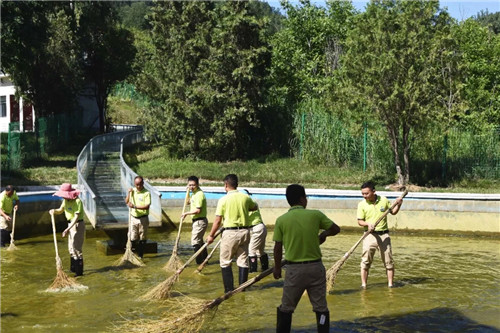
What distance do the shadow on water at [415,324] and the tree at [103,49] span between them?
3493cm

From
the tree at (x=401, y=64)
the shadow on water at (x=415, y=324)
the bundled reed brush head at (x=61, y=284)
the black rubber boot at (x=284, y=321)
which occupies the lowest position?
the shadow on water at (x=415, y=324)

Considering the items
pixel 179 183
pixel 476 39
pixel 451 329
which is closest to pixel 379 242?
pixel 451 329

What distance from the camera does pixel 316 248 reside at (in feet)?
26.2

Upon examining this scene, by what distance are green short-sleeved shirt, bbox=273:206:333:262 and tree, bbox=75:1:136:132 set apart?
36068 millimetres

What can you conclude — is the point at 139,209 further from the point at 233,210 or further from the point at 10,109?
the point at 10,109

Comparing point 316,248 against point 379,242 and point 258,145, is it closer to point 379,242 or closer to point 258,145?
point 379,242

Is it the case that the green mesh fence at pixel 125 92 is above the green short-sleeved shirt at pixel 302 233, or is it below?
above

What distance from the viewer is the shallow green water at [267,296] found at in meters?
10.0

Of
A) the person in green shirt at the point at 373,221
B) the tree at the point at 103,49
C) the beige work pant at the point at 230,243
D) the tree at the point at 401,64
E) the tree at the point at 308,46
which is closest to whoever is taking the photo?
the beige work pant at the point at 230,243

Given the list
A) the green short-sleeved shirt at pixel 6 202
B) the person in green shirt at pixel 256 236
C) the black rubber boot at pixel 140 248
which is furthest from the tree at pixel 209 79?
the person in green shirt at pixel 256 236

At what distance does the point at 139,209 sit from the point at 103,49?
3177cm

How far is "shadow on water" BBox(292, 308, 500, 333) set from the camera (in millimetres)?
9711

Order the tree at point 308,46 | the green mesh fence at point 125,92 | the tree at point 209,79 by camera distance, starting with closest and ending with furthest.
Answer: the tree at point 209,79 → the tree at point 308,46 → the green mesh fence at point 125,92

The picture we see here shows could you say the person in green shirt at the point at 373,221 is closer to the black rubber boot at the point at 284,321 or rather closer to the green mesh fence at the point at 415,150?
the black rubber boot at the point at 284,321
